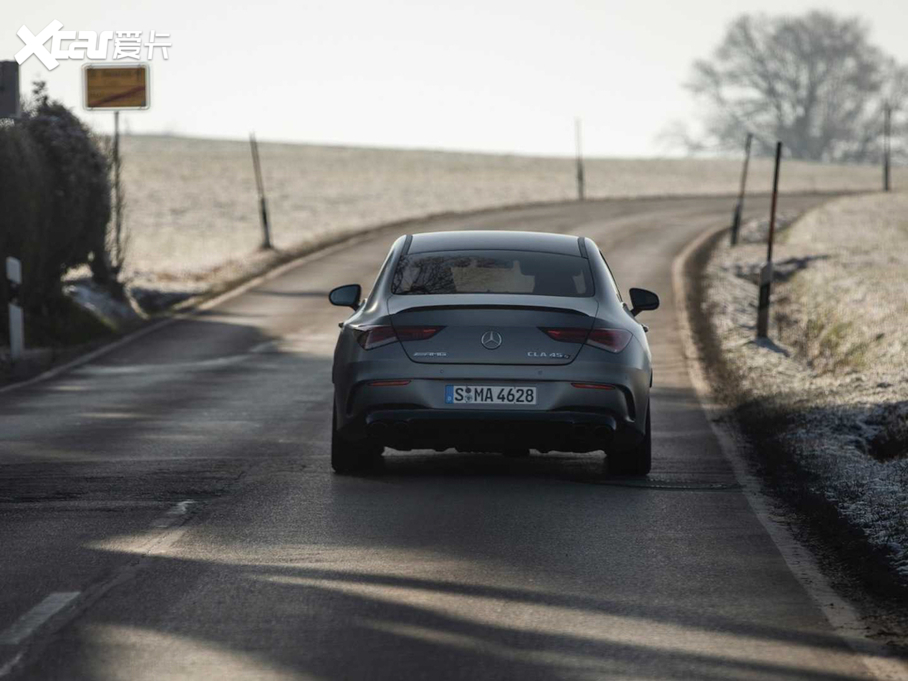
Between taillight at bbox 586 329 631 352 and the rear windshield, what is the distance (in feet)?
1.53

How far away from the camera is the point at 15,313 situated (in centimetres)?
2048

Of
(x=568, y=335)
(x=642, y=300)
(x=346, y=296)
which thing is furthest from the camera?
(x=642, y=300)

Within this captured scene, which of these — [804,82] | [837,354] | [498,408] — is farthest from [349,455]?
[804,82]

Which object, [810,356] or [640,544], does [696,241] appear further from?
[640,544]

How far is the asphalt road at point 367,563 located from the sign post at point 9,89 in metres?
4.56

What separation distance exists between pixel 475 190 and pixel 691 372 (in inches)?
2347

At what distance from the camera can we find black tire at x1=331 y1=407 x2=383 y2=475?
10695 mm

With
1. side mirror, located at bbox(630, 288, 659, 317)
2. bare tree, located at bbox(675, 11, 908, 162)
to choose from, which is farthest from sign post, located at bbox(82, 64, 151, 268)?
bare tree, located at bbox(675, 11, 908, 162)

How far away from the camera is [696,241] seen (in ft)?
144

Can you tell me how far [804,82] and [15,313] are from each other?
95990 mm

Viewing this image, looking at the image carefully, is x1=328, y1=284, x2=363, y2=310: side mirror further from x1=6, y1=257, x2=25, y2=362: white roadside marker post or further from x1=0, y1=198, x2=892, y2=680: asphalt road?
x1=6, y1=257, x2=25, y2=362: white roadside marker post

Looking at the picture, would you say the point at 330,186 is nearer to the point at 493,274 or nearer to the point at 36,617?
the point at 493,274

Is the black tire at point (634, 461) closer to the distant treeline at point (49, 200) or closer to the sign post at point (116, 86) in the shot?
the distant treeline at point (49, 200)

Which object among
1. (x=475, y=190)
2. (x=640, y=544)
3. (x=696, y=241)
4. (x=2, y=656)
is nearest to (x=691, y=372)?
(x=640, y=544)
